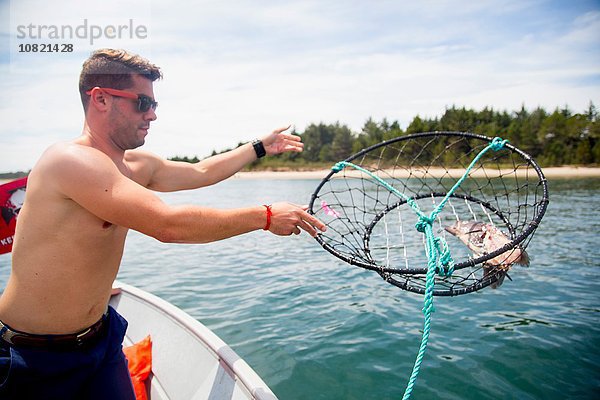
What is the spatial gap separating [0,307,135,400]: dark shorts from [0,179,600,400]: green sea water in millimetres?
2401

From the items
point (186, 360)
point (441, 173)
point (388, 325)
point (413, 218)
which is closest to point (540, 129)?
point (441, 173)

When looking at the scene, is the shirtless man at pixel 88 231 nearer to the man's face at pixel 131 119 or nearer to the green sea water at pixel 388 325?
the man's face at pixel 131 119

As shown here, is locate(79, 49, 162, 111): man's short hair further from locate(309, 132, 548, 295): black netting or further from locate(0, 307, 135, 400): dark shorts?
locate(309, 132, 548, 295): black netting

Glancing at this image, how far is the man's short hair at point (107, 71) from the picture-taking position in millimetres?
2438

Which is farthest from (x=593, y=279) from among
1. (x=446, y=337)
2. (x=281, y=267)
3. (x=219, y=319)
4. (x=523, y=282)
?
(x=219, y=319)

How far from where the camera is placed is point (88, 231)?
2.26 m

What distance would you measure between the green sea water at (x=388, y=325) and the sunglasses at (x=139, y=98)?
3.53 metres

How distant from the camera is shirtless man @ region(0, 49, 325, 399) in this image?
210 centimetres

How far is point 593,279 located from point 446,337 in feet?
14.8

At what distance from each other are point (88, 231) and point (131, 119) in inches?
30.1

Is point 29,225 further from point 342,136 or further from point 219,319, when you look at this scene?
point 342,136

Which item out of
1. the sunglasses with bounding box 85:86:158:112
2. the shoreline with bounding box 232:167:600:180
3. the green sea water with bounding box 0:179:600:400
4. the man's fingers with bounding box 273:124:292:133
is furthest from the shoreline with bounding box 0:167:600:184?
the sunglasses with bounding box 85:86:158:112

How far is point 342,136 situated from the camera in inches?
2980

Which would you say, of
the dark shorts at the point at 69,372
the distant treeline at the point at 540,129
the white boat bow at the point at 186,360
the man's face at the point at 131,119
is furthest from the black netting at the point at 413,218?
the distant treeline at the point at 540,129
